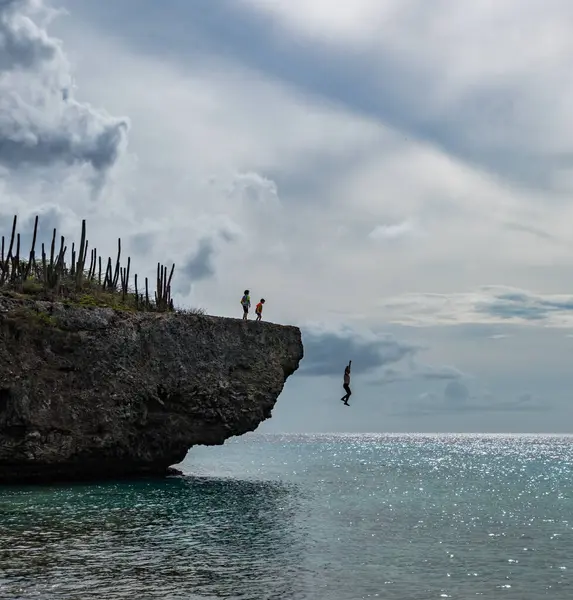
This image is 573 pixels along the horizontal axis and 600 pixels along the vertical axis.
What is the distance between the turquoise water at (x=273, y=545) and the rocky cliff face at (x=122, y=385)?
71.5 inches

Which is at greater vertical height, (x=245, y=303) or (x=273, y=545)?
(x=245, y=303)

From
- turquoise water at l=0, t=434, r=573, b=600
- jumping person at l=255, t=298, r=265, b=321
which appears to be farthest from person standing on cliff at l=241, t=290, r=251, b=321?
turquoise water at l=0, t=434, r=573, b=600

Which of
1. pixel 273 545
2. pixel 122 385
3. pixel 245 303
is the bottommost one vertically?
pixel 273 545

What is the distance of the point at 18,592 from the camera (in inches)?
542

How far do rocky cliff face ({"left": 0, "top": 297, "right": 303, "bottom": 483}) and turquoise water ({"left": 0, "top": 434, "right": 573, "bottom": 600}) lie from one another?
182cm

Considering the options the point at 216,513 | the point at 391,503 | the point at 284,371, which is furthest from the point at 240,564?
the point at 284,371

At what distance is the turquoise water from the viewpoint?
14.8 m

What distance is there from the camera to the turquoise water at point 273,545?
582 inches

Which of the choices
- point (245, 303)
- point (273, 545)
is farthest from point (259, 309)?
point (273, 545)

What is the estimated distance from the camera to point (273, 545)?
63.5 ft

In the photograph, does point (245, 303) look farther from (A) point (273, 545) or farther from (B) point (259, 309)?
(A) point (273, 545)

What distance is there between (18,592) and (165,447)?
21308 millimetres

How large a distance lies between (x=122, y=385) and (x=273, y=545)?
15.2 m

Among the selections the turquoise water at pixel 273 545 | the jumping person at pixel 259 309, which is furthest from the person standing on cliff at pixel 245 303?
the turquoise water at pixel 273 545
